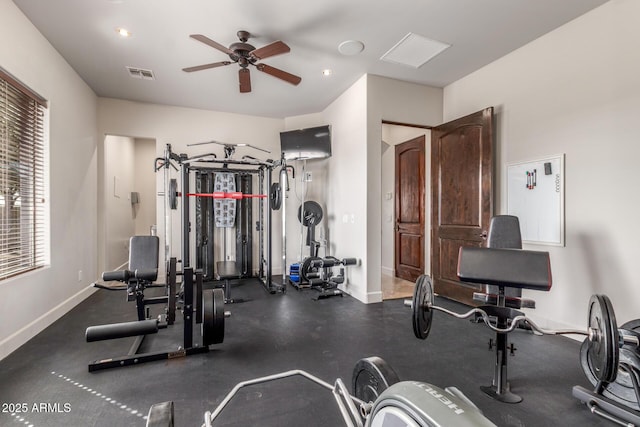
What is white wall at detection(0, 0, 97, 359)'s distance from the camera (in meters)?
2.59

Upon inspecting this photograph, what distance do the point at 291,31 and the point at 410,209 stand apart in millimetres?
3581

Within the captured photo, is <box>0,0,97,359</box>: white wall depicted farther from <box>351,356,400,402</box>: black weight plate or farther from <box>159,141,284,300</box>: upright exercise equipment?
<box>351,356,400,402</box>: black weight plate

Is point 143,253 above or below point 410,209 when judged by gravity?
below

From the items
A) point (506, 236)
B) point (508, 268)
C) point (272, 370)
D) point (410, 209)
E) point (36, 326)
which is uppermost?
point (410, 209)

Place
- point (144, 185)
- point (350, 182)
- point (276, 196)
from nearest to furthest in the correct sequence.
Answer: point (350, 182), point (276, 196), point (144, 185)

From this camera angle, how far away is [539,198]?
10.3 ft

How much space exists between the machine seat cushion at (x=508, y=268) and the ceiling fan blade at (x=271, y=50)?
93.6 inches

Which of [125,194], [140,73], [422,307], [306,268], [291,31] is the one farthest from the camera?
[125,194]

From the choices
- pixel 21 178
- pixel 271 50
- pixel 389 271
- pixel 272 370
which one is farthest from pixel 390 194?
pixel 21 178

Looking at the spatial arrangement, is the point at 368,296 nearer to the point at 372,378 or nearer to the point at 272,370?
the point at 272,370

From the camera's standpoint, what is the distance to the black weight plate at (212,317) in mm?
2328

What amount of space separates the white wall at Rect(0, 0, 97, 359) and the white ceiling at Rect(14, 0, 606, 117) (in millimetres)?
229

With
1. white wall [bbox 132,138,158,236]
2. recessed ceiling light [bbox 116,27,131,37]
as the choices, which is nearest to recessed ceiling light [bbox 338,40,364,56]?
recessed ceiling light [bbox 116,27,131,37]

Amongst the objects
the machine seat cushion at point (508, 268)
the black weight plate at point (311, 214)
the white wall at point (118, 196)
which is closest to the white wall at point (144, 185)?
the white wall at point (118, 196)
